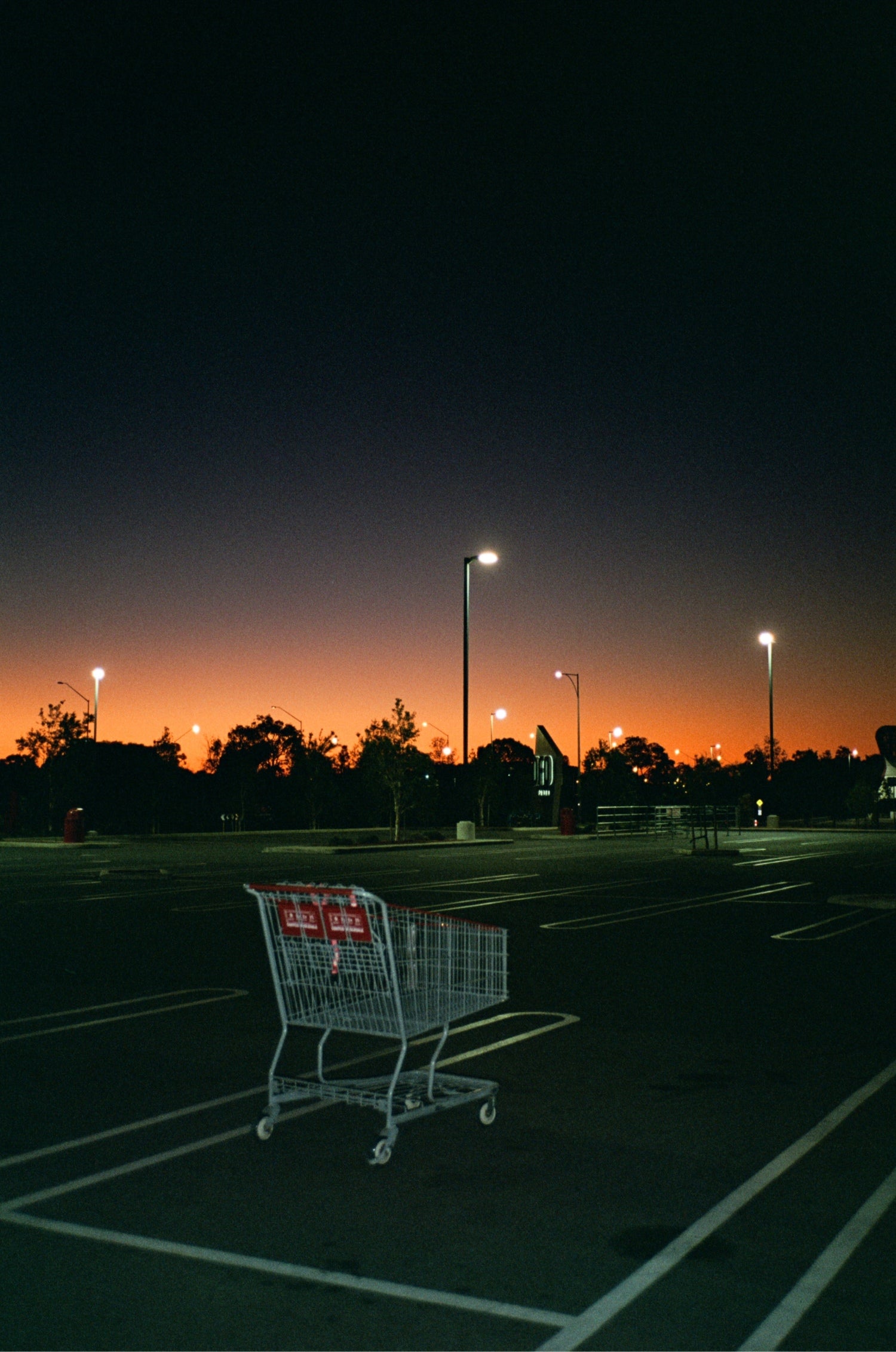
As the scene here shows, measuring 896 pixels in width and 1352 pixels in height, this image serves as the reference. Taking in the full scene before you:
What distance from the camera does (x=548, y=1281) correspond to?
438 centimetres

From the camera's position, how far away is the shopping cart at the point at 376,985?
6.07 m

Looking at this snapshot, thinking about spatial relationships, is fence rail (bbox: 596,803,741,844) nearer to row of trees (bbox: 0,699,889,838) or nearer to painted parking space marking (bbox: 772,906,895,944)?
row of trees (bbox: 0,699,889,838)

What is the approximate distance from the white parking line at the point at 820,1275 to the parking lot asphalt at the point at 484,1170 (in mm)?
12

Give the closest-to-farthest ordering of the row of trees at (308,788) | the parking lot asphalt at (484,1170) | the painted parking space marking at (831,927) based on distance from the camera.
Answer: the parking lot asphalt at (484,1170), the painted parking space marking at (831,927), the row of trees at (308,788)

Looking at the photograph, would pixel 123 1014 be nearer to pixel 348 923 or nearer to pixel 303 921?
pixel 303 921

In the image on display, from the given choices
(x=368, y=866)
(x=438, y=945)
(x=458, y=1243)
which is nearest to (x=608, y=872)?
(x=368, y=866)

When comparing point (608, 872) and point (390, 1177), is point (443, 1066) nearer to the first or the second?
point (390, 1177)

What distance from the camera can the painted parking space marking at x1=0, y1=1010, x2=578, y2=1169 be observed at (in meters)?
5.95

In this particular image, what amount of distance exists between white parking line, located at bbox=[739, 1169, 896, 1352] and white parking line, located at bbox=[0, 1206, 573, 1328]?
626 mm

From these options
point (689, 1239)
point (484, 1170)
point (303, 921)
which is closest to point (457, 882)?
point (303, 921)

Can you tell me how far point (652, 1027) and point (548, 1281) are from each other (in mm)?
4835

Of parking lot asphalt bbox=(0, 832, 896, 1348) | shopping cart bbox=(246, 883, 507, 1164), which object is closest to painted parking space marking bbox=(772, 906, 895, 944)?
parking lot asphalt bbox=(0, 832, 896, 1348)

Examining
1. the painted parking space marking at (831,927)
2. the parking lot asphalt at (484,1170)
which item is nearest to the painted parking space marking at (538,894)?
the painted parking space marking at (831,927)

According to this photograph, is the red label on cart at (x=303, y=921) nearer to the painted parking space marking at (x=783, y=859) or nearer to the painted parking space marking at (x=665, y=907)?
the painted parking space marking at (x=665, y=907)
